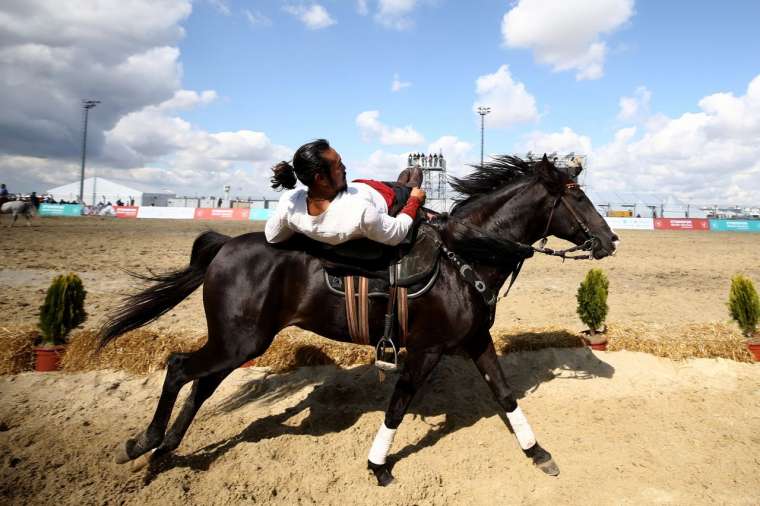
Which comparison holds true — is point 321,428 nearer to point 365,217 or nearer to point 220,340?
point 220,340

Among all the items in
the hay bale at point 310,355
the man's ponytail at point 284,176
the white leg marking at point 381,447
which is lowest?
the white leg marking at point 381,447

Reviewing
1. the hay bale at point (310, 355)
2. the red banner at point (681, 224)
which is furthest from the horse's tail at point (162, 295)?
the red banner at point (681, 224)

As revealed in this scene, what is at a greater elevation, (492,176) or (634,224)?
(634,224)

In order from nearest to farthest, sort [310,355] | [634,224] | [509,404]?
[509,404]
[310,355]
[634,224]

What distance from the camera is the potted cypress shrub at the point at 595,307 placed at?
6051mm

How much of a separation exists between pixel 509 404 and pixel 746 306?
432cm

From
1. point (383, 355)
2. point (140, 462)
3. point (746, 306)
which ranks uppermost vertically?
point (746, 306)

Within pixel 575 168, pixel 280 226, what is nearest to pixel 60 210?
pixel 280 226

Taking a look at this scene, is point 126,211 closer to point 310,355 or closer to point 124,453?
point 310,355

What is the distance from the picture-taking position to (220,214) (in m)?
41.4

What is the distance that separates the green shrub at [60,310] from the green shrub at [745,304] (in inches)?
329

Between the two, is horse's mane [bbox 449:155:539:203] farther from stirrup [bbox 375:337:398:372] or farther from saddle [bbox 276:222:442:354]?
stirrup [bbox 375:337:398:372]

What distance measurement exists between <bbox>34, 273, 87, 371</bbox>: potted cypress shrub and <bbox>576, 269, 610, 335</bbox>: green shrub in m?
6.53

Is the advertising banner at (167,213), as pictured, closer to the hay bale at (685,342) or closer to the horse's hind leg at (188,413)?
the horse's hind leg at (188,413)
